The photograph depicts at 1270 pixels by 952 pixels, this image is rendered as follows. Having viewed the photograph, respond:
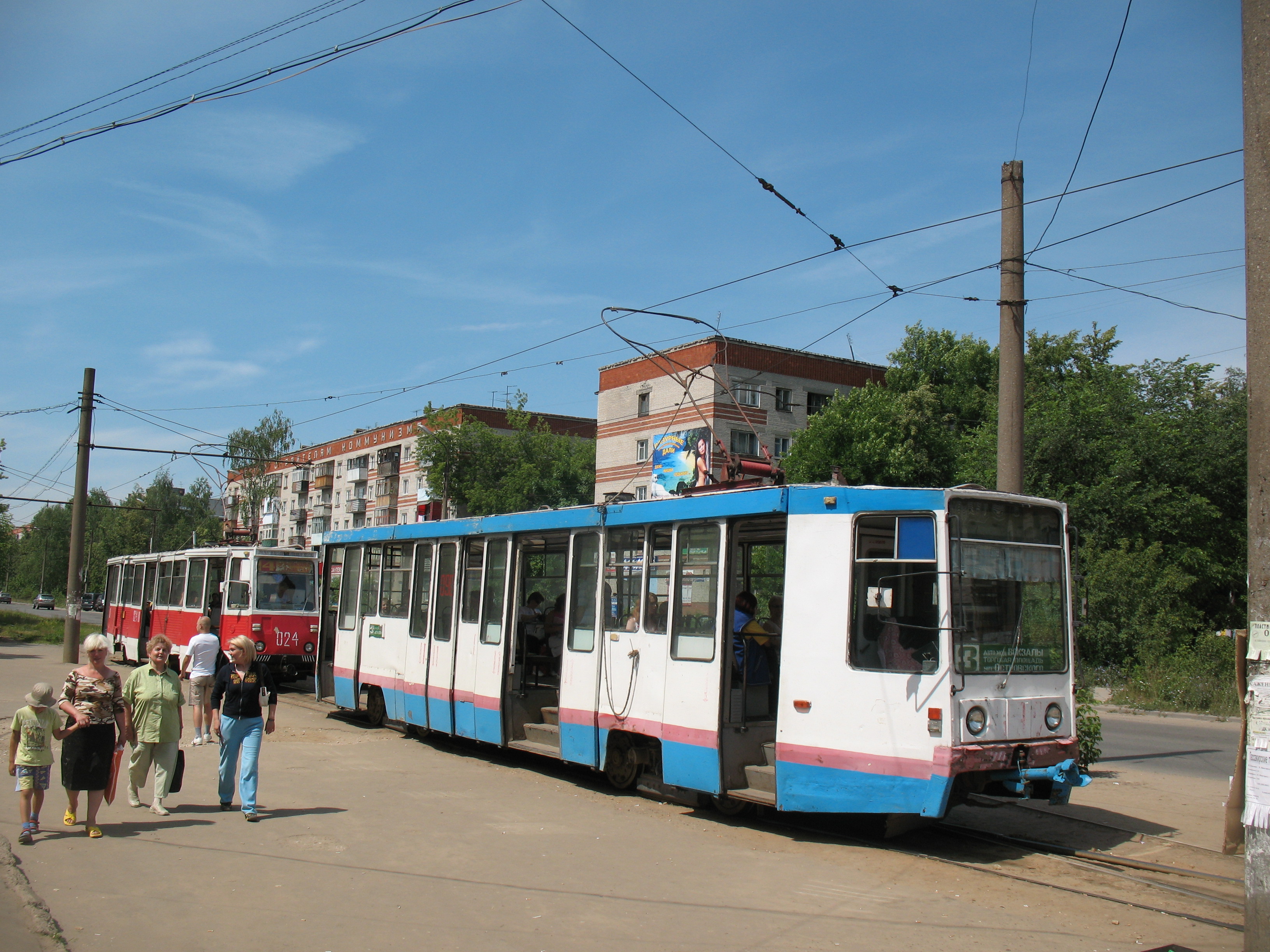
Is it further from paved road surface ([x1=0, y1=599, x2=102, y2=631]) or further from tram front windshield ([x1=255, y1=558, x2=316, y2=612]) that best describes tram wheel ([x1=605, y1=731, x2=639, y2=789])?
paved road surface ([x1=0, y1=599, x2=102, y2=631])

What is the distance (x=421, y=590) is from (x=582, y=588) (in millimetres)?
3869

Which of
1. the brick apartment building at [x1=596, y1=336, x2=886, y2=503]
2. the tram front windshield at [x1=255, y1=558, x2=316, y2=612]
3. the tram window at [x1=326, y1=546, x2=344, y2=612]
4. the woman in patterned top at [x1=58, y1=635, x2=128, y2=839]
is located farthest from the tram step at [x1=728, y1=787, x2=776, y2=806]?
the brick apartment building at [x1=596, y1=336, x2=886, y2=503]

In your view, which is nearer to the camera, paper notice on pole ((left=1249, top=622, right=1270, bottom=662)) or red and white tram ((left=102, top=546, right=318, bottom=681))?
paper notice on pole ((left=1249, top=622, right=1270, bottom=662))

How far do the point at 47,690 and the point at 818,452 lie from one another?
36.0 metres

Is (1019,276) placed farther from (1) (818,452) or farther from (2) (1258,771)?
(1) (818,452)

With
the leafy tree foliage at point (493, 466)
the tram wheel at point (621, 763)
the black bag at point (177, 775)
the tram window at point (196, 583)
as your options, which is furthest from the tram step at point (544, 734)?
the leafy tree foliage at point (493, 466)

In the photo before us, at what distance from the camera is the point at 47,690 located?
26.0 ft

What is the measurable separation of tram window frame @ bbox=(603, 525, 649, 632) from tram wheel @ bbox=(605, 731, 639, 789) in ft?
3.86

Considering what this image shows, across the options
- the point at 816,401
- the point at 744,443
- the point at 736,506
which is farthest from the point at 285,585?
the point at 816,401

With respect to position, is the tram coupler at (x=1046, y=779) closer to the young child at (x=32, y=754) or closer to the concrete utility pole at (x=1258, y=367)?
the concrete utility pole at (x=1258, y=367)

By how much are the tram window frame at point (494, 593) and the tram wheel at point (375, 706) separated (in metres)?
3.68

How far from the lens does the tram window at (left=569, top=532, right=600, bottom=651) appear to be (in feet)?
35.7

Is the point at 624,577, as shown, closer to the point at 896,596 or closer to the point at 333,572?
the point at 896,596

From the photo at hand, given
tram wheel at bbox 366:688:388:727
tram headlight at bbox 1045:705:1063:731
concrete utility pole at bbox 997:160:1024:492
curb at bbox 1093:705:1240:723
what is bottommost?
curb at bbox 1093:705:1240:723
